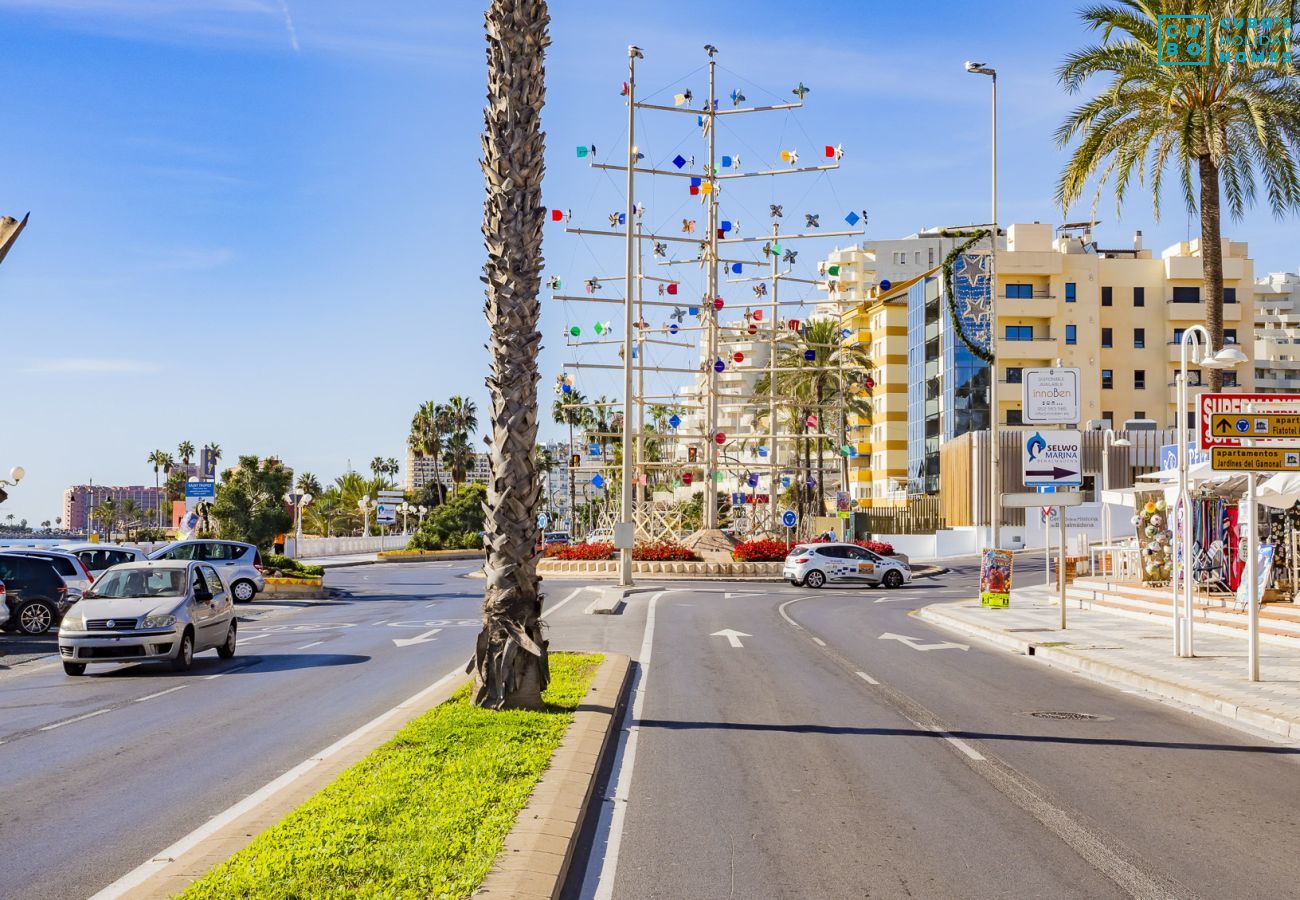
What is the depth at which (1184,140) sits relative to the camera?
27250mm

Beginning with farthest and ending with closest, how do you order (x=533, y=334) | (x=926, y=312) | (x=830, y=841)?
1. (x=926, y=312)
2. (x=533, y=334)
3. (x=830, y=841)

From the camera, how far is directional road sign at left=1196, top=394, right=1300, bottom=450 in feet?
54.2

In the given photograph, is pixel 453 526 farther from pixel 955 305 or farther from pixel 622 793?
pixel 622 793

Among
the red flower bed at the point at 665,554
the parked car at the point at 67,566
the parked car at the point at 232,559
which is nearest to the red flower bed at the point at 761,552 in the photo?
the red flower bed at the point at 665,554

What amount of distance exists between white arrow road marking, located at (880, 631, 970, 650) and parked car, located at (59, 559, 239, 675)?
11.9 m

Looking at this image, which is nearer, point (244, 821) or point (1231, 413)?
point (244, 821)

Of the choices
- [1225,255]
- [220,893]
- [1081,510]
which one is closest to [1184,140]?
[220,893]

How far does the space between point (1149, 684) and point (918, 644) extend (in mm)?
6597

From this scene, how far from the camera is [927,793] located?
9352 millimetres

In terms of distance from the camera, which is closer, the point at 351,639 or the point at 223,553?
the point at 351,639

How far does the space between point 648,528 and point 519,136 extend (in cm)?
4358

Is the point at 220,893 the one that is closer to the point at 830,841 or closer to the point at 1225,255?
the point at 830,841

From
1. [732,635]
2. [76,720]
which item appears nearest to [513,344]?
[76,720]

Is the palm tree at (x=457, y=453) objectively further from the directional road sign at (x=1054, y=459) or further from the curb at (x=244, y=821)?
the curb at (x=244, y=821)
